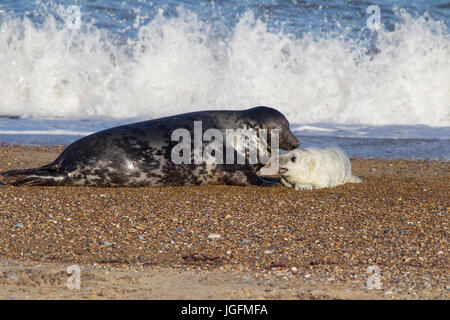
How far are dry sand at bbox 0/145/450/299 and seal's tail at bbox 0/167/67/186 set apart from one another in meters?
0.12

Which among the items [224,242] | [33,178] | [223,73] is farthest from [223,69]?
[224,242]

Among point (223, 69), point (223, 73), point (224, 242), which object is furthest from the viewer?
point (223, 69)

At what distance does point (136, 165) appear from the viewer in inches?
233

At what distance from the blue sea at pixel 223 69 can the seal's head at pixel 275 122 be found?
4.60m

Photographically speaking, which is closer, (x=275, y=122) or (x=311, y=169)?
(x=311, y=169)

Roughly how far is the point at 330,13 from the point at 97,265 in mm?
15887

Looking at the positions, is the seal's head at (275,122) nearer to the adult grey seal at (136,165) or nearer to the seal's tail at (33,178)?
the adult grey seal at (136,165)

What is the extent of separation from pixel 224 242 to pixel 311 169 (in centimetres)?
207

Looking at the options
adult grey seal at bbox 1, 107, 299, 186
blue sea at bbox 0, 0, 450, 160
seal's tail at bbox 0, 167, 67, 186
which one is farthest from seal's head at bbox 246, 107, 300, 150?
blue sea at bbox 0, 0, 450, 160

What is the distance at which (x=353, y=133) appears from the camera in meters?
11.0

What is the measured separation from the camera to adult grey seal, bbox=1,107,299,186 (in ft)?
19.2

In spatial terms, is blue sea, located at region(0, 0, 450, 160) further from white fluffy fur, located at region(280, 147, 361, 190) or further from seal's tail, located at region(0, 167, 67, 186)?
seal's tail, located at region(0, 167, 67, 186)

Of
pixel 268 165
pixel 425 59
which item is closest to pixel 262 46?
pixel 425 59

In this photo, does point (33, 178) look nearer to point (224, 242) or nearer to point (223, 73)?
point (224, 242)
